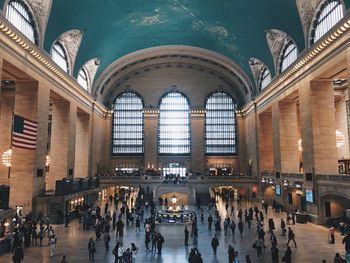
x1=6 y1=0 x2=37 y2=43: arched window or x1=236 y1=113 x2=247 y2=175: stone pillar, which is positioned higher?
x1=6 y1=0 x2=37 y2=43: arched window

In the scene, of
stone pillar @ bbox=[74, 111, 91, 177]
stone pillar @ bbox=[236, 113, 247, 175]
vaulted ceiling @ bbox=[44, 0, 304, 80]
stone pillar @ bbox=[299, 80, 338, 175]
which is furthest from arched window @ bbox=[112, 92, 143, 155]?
stone pillar @ bbox=[299, 80, 338, 175]

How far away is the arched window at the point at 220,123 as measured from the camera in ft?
136

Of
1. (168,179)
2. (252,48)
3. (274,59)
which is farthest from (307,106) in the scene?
(168,179)

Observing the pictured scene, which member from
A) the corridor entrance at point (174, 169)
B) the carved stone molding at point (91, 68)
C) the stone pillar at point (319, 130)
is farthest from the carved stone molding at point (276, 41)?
the corridor entrance at point (174, 169)

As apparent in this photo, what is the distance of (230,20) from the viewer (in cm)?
2670

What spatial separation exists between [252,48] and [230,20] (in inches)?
155

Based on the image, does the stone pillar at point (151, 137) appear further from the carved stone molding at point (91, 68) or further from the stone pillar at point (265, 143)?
the stone pillar at point (265, 143)

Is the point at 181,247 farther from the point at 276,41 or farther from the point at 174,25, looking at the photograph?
the point at 174,25

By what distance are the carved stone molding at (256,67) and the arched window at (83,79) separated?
54.5 ft

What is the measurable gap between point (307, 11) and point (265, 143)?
15680 mm

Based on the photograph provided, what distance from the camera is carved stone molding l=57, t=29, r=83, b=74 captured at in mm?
24789

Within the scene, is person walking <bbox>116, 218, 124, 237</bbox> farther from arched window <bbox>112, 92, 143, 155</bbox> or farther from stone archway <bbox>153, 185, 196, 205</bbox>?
arched window <bbox>112, 92, 143, 155</bbox>

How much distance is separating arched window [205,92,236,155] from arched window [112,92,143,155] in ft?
28.7

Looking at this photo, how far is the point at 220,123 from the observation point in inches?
1650
